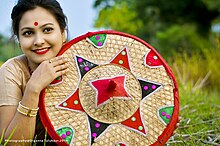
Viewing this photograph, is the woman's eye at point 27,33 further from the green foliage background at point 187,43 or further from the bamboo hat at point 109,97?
the green foliage background at point 187,43

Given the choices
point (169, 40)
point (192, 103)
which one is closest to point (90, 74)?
point (192, 103)

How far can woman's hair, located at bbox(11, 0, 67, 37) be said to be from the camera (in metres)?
1.79

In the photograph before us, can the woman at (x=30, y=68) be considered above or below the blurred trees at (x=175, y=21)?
below

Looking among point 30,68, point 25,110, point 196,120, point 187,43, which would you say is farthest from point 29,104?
point 187,43

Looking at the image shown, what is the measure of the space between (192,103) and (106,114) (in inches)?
58.0

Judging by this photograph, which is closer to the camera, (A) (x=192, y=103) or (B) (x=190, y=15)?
(A) (x=192, y=103)

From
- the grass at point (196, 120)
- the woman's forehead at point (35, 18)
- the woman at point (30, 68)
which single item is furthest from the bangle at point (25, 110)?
the grass at point (196, 120)

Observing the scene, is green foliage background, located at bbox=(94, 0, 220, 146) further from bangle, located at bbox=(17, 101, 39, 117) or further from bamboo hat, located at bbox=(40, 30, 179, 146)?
bangle, located at bbox=(17, 101, 39, 117)

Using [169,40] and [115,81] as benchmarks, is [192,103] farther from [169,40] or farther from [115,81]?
[169,40]

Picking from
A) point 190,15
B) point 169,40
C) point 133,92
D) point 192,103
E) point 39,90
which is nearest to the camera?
point 39,90

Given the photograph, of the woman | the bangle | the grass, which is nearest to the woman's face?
the woman

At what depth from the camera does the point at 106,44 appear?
1.89 meters

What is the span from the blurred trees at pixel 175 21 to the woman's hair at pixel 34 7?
4452 mm

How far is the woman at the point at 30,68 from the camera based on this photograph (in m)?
1.69
